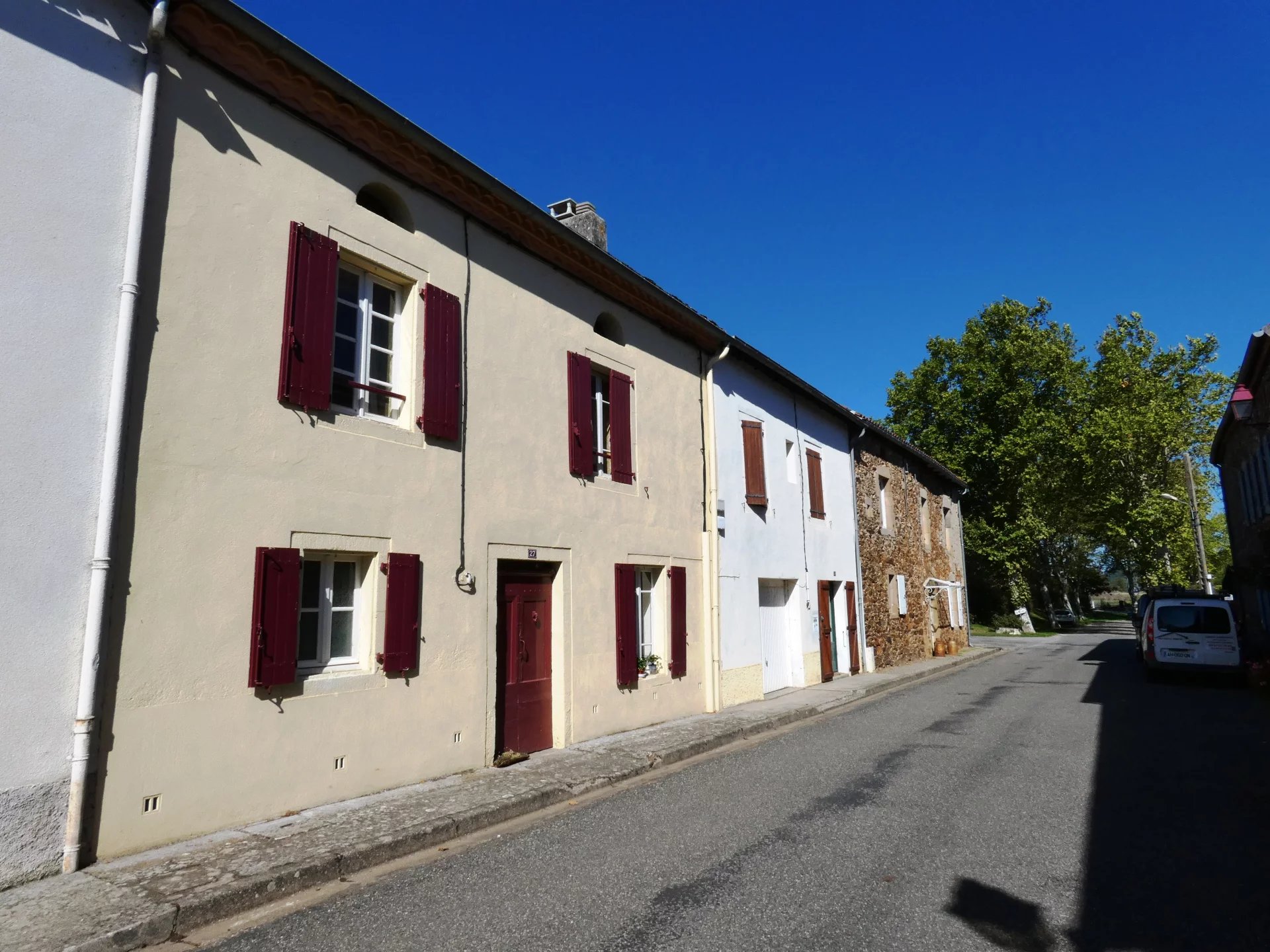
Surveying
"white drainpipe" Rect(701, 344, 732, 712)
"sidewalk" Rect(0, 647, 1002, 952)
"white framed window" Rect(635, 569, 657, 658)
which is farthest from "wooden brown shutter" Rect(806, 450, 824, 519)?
"sidewalk" Rect(0, 647, 1002, 952)

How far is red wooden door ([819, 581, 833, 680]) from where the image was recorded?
1534cm

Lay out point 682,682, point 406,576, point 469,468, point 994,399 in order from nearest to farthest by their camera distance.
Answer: point 406,576
point 469,468
point 682,682
point 994,399

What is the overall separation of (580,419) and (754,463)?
4.85m

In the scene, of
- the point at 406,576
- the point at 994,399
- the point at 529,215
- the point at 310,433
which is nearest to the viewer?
the point at 310,433

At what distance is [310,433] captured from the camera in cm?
631

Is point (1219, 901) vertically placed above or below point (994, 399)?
below

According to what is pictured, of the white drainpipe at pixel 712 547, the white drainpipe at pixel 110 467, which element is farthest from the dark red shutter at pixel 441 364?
the white drainpipe at pixel 712 547

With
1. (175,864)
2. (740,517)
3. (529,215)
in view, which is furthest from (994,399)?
(175,864)

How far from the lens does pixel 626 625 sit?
9680 millimetres

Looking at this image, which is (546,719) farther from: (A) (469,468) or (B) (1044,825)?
(B) (1044,825)

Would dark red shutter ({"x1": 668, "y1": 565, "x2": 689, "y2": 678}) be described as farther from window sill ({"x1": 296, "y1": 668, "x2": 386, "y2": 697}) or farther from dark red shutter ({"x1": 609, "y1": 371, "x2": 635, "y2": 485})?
window sill ({"x1": 296, "y1": 668, "x2": 386, "y2": 697})

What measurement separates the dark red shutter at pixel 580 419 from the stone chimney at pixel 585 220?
114 inches

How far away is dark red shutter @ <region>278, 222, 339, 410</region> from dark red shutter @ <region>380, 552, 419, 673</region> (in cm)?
152

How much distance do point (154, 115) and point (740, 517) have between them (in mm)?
9380
